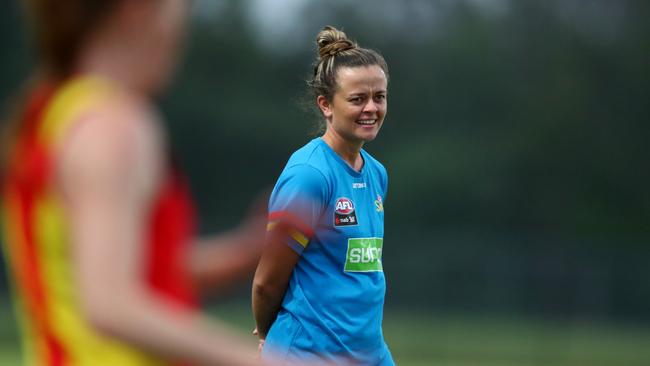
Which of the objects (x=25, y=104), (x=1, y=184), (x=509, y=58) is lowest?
(x=1, y=184)

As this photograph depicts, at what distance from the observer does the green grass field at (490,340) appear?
61.9ft

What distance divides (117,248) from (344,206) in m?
3.01

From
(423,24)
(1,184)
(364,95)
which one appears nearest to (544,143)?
(423,24)

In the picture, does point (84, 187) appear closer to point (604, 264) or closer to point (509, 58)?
point (604, 264)

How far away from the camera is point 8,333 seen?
862 inches

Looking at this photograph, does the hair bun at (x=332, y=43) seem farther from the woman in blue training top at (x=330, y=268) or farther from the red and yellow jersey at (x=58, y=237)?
the red and yellow jersey at (x=58, y=237)

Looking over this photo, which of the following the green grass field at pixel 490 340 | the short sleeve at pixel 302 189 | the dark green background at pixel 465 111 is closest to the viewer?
the short sleeve at pixel 302 189

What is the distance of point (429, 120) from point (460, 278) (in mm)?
9133

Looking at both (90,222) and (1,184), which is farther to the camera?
(1,184)

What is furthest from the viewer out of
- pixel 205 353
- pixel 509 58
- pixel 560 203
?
pixel 509 58

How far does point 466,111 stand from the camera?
101 ft

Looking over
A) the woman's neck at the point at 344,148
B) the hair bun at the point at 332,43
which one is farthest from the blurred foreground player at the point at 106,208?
the hair bun at the point at 332,43

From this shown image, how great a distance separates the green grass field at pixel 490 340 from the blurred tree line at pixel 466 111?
4.51m

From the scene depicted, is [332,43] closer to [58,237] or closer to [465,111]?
[58,237]
